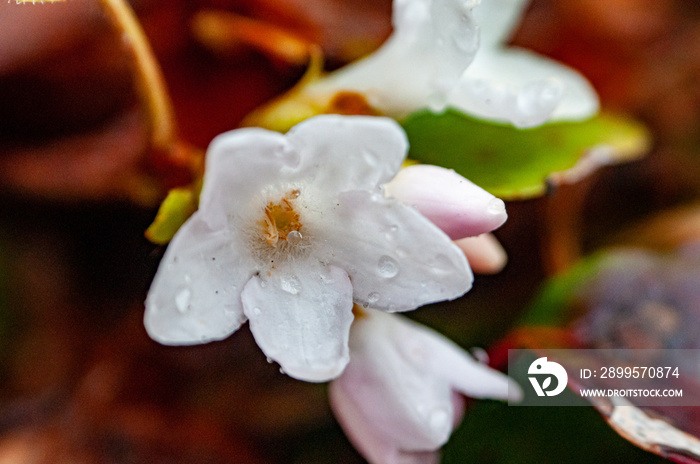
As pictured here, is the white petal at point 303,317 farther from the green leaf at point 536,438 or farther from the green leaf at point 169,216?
the green leaf at point 536,438

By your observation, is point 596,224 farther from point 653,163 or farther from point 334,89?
point 334,89

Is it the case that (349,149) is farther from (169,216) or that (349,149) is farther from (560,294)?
(560,294)

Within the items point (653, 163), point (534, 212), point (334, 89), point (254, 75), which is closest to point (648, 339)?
point (534, 212)

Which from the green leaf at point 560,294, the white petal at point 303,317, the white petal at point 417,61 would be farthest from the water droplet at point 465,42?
the green leaf at point 560,294

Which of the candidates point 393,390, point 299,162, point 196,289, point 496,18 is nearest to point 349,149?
point 299,162

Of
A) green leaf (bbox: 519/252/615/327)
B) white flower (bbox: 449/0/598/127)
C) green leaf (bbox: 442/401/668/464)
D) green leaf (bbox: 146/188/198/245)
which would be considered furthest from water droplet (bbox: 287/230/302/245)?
green leaf (bbox: 519/252/615/327)

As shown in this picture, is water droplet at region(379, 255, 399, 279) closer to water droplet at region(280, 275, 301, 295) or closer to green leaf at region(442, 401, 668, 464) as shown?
water droplet at region(280, 275, 301, 295)
